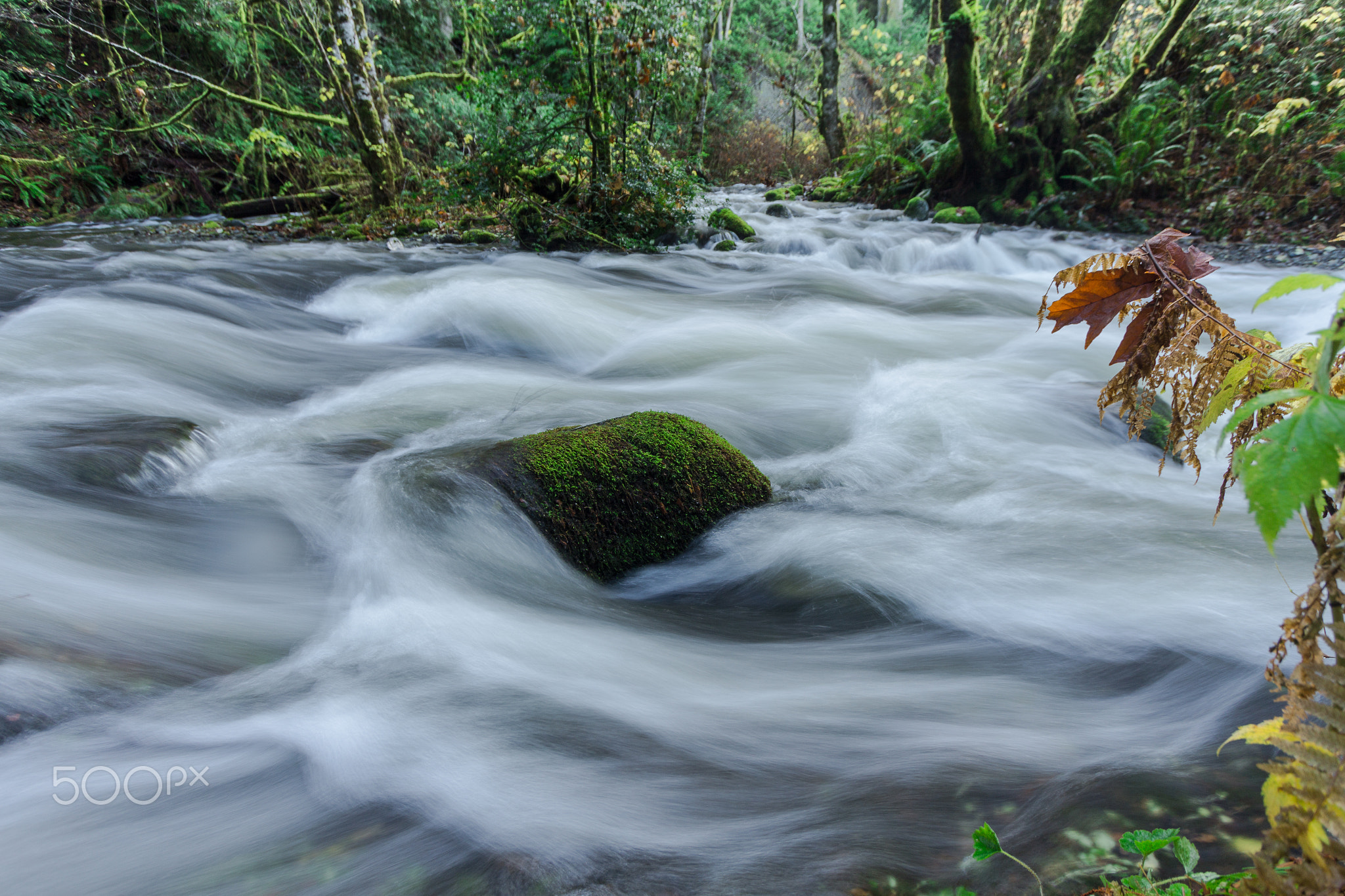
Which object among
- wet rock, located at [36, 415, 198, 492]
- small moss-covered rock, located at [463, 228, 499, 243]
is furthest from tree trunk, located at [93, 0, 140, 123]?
wet rock, located at [36, 415, 198, 492]

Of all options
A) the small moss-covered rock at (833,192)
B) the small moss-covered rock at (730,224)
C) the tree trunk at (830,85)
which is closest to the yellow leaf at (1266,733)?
the small moss-covered rock at (730,224)

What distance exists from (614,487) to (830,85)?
14.9 metres

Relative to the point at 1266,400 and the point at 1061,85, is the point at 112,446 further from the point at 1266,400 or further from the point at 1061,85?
the point at 1061,85

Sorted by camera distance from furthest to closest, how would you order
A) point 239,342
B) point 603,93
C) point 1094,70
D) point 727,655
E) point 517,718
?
point 1094,70
point 603,93
point 239,342
point 727,655
point 517,718

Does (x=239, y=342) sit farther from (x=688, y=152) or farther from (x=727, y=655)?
(x=688, y=152)

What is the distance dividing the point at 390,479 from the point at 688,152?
587 inches

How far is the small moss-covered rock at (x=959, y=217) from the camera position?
9883 mm

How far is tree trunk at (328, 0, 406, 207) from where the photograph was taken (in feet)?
27.7

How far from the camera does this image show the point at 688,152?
53.5 ft

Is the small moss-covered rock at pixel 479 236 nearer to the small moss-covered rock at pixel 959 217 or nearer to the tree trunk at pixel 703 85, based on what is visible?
the small moss-covered rock at pixel 959 217

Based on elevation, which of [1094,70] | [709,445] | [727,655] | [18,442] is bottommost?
[727,655]

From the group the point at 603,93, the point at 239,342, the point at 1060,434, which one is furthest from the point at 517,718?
the point at 603,93

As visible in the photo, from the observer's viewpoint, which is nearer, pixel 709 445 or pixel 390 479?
pixel 390 479

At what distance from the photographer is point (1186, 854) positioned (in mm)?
1054
